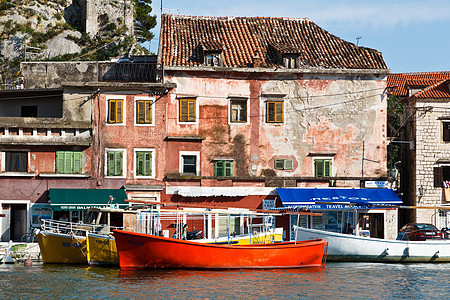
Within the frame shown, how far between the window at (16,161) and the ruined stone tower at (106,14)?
54.7m

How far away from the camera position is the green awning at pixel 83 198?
123 feet

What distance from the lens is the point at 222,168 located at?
40.8 m

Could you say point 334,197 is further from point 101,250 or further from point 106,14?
point 106,14

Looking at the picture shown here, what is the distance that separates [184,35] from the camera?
144ft

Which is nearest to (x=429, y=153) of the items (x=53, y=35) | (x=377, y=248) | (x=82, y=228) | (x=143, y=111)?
(x=377, y=248)

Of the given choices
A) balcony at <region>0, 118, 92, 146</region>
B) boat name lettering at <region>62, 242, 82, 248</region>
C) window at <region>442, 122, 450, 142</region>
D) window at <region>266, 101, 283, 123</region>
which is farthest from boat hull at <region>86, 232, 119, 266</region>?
window at <region>442, 122, 450, 142</region>

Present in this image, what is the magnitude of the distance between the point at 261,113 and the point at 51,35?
178 ft

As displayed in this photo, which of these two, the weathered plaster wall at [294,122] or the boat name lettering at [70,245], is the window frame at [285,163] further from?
the boat name lettering at [70,245]

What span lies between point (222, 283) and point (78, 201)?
1295cm

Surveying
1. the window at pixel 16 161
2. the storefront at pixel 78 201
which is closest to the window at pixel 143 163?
the storefront at pixel 78 201

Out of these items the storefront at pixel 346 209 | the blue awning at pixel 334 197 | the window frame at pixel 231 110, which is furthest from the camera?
the window frame at pixel 231 110

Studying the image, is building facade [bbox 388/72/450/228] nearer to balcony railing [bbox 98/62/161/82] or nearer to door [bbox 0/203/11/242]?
balcony railing [bbox 98/62/161/82]

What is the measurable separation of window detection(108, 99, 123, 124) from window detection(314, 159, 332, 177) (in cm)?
1253

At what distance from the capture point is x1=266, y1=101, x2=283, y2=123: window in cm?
4125
